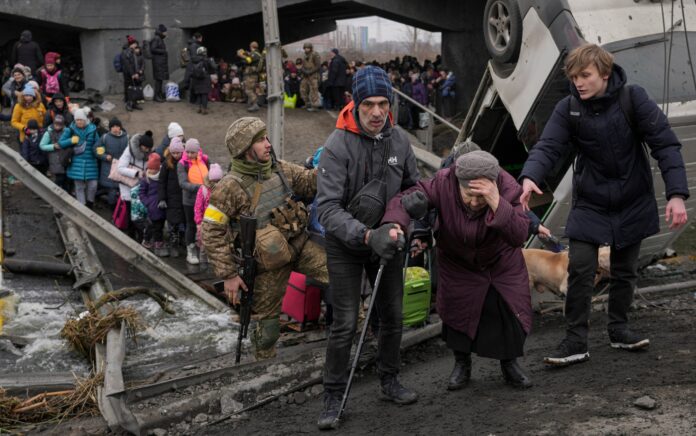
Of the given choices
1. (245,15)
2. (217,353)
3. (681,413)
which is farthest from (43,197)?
(245,15)

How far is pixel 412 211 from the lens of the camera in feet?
15.4

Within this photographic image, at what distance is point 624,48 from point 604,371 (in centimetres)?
334

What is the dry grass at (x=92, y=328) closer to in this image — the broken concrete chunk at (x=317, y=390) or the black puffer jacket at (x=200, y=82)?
the broken concrete chunk at (x=317, y=390)

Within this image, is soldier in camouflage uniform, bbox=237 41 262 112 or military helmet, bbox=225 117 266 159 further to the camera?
soldier in camouflage uniform, bbox=237 41 262 112

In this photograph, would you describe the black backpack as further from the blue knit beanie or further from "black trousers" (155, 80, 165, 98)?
"black trousers" (155, 80, 165, 98)

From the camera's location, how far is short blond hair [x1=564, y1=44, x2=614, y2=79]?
4.82 metres

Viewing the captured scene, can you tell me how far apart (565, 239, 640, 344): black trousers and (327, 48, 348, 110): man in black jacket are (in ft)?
50.1

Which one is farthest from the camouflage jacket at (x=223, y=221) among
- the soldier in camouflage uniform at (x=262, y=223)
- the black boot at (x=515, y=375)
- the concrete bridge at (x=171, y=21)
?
the concrete bridge at (x=171, y=21)

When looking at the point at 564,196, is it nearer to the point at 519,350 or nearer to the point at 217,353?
the point at 519,350

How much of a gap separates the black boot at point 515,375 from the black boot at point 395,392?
1.91ft

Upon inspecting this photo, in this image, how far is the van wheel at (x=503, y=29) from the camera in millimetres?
7961

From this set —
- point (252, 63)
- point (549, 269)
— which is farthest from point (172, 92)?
point (549, 269)

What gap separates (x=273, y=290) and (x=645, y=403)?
2699mm

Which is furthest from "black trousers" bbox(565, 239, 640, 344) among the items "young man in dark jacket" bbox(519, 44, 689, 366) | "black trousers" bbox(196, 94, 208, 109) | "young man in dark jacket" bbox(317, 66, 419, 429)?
"black trousers" bbox(196, 94, 208, 109)
